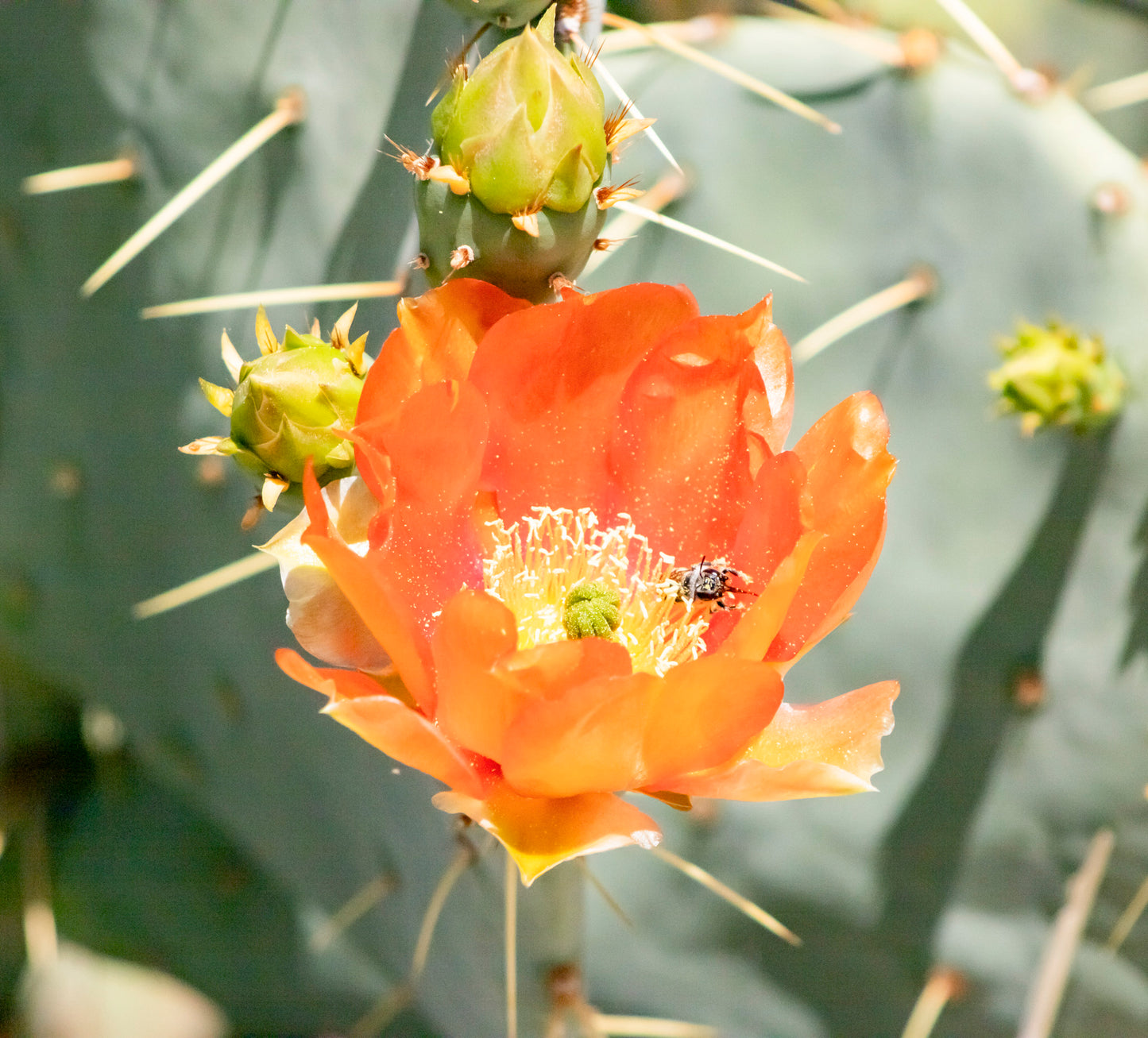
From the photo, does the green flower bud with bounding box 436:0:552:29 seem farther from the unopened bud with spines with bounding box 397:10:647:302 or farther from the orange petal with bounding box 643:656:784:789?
the orange petal with bounding box 643:656:784:789

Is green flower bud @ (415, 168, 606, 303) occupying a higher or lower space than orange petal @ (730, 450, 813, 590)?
higher

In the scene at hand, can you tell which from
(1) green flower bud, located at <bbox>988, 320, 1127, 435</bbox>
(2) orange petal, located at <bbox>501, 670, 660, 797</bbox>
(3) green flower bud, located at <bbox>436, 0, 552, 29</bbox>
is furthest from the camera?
(1) green flower bud, located at <bbox>988, 320, 1127, 435</bbox>

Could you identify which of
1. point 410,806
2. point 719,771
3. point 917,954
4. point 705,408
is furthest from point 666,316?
point 917,954

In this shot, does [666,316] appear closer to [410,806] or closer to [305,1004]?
[410,806]

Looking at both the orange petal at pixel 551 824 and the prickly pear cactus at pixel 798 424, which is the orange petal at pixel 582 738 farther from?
the prickly pear cactus at pixel 798 424

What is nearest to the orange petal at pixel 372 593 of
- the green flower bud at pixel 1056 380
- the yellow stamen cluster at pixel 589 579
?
the yellow stamen cluster at pixel 589 579

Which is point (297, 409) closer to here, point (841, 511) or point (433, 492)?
point (433, 492)

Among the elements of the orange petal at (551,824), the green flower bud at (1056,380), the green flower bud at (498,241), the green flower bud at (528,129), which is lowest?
the orange petal at (551,824)

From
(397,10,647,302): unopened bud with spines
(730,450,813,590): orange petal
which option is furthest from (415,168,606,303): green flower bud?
(730,450,813,590): orange petal
